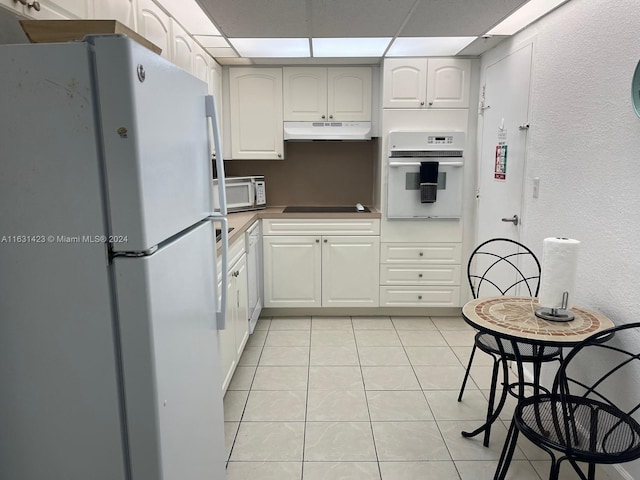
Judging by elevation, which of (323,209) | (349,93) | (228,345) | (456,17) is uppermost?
(456,17)

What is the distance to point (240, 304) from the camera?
2.93 m

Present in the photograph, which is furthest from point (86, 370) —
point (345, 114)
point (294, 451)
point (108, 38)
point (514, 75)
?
point (345, 114)

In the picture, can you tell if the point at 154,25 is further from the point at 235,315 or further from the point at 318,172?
the point at 318,172

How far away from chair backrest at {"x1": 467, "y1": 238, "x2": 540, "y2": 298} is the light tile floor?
537 mm

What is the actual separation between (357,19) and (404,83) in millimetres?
1084

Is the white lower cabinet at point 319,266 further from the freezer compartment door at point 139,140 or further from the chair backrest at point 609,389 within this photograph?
the freezer compartment door at point 139,140

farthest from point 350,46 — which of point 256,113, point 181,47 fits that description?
point 181,47

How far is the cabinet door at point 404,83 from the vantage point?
12.0 feet

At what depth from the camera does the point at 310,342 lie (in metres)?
3.51

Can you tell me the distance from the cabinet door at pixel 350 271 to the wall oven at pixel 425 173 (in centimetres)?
41

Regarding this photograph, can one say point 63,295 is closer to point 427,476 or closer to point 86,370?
point 86,370

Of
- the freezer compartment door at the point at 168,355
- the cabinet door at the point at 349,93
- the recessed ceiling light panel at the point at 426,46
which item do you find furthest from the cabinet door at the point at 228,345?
the recessed ceiling light panel at the point at 426,46

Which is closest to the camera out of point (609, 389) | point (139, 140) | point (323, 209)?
point (139, 140)

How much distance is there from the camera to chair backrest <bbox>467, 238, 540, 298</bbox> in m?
2.73
